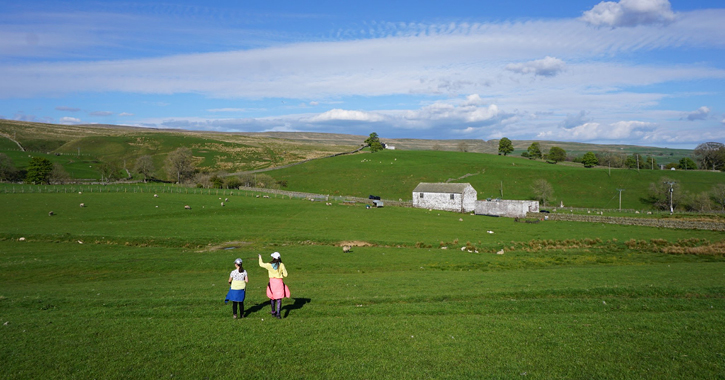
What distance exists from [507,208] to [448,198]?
13118mm

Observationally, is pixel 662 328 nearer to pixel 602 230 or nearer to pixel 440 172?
pixel 602 230

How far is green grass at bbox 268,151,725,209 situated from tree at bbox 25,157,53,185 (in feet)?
202

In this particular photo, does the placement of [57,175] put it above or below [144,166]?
below

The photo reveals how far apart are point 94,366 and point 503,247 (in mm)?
40087

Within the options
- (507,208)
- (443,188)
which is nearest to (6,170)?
(443,188)

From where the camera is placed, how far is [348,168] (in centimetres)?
14300

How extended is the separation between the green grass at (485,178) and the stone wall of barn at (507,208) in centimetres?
2263

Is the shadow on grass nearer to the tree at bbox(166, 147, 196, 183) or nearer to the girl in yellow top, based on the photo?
the girl in yellow top

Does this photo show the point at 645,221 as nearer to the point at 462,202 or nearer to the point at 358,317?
the point at 462,202

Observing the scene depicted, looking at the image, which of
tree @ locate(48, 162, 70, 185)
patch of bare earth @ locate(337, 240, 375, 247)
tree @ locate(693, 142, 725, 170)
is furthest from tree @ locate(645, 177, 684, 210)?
tree @ locate(48, 162, 70, 185)

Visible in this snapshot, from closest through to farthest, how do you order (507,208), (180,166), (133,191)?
1. (507,208)
2. (133,191)
3. (180,166)

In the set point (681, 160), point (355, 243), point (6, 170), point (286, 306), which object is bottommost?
point (355, 243)

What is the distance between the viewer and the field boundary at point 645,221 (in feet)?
194

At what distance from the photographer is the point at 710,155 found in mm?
139250
